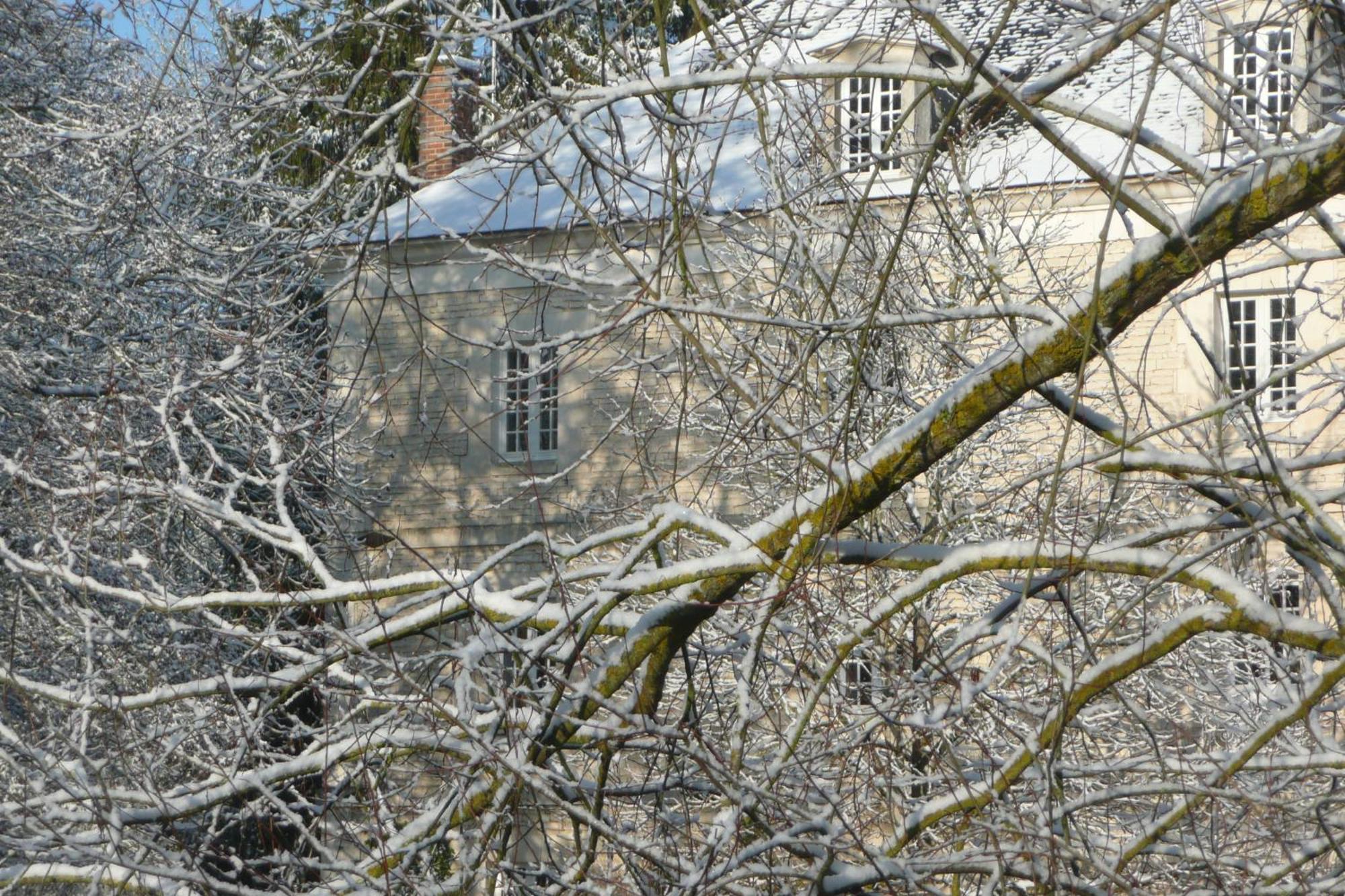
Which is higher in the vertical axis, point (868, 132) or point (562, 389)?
point (868, 132)

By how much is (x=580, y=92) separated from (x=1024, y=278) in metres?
10.8

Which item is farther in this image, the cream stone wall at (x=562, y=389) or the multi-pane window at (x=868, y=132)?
the cream stone wall at (x=562, y=389)

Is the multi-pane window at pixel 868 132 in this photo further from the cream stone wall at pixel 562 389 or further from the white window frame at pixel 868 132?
the cream stone wall at pixel 562 389

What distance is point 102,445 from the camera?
759 cm

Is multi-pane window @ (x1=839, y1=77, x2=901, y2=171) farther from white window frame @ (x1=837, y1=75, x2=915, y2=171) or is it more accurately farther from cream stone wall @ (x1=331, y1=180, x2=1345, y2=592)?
cream stone wall @ (x1=331, y1=180, x2=1345, y2=592)

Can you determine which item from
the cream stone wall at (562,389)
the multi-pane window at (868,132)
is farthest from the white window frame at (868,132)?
the cream stone wall at (562,389)

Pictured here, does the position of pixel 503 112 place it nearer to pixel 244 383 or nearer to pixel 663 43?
pixel 663 43

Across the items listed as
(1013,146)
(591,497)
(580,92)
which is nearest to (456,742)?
(580,92)

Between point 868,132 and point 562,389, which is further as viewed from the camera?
point 562,389

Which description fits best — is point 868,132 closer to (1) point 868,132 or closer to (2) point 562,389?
(1) point 868,132

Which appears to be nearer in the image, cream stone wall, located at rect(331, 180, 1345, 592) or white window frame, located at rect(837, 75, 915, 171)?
white window frame, located at rect(837, 75, 915, 171)

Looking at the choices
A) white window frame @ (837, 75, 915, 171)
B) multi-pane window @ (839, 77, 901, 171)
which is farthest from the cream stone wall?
multi-pane window @ (839, 77, 901, 171)

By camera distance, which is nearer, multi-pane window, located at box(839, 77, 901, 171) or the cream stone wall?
multi-pane window, located at box(839, 77, 901, 171)

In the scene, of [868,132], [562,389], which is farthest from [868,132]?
[562,389]
